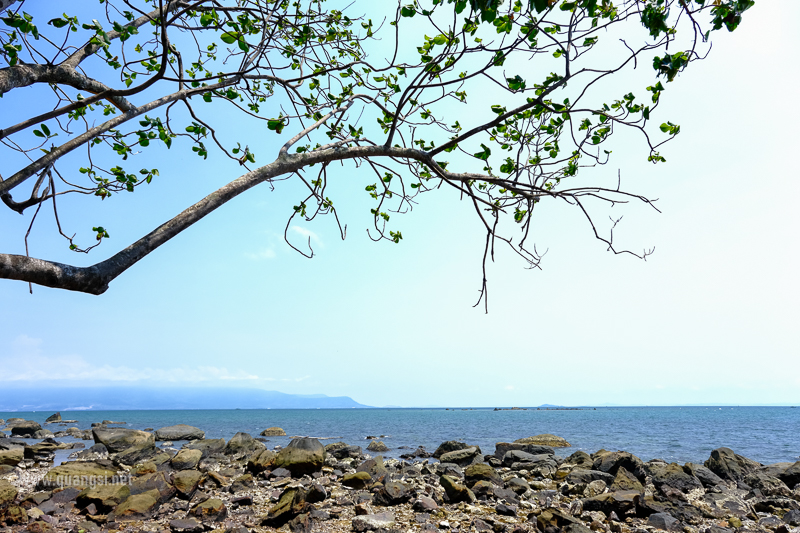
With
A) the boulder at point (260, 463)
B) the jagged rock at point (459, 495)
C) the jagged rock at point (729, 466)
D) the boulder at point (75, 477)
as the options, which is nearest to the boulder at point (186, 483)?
the boulder at point (75, 477)

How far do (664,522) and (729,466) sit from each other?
8447 millimetres

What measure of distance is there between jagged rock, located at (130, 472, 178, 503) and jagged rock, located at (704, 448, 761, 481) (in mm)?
15260

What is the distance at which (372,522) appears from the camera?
6.75 meters

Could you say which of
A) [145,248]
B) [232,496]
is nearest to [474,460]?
[232,496]

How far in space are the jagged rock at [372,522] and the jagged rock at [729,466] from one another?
1199cm

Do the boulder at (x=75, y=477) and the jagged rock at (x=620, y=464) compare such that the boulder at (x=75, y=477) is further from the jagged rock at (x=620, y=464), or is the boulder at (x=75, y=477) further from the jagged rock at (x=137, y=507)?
the jagged rock at (x=620, y=464)

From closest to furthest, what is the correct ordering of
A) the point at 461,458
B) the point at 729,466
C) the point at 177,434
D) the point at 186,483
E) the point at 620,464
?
the point at 186,483, the point at 620,464, the point at 729,466, the point at 461,458, the point at 177,434

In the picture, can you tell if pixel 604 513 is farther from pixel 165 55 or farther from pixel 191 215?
pixel 165 55

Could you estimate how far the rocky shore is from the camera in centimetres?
678

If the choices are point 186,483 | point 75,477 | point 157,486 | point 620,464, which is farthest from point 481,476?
point 75,477

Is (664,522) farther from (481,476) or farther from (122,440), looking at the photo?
(122,440)

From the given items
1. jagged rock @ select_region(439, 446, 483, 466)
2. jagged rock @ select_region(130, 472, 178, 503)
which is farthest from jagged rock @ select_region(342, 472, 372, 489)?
jagged rock @ select_region(439, 446, 483, 466)

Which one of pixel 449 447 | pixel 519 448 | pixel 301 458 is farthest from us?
pixel 449 447

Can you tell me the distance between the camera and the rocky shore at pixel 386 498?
678 cm
